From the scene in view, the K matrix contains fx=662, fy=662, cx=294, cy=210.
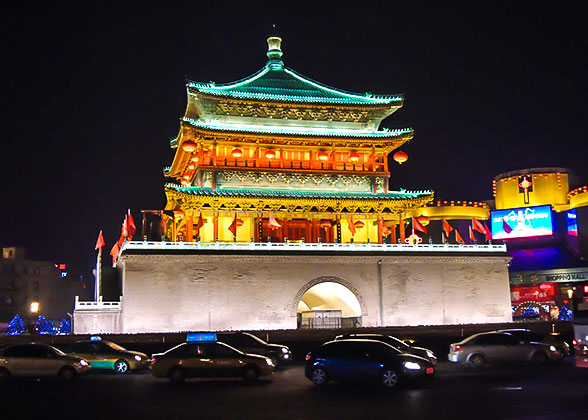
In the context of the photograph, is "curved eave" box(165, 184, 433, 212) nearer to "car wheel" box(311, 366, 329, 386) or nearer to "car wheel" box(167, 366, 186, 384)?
"car wheel" box(167, 366, 186, 384)

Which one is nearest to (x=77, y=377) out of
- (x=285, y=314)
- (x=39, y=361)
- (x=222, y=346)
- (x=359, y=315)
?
(x=39, y=361)

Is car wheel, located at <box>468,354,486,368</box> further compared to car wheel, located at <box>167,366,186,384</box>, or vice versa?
car wheel, located at <box>468,354,486,368</box>

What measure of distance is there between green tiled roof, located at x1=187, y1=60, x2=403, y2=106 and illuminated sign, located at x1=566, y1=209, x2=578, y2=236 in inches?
892

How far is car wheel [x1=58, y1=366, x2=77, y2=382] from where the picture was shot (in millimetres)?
17219


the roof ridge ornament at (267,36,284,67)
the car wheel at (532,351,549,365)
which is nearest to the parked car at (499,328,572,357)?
the car wheel at (532,351,549,365)

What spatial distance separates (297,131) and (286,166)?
2023mm

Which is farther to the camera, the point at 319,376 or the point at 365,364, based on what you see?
the point at 319,376

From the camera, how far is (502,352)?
19406mm

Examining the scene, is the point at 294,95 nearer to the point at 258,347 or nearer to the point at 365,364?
the point at 258,347

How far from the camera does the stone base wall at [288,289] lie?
101 ft

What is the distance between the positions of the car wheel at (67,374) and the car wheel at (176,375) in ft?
9.42

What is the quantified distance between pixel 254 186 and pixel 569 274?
2793cm

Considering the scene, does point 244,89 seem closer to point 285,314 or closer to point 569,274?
point 285,314

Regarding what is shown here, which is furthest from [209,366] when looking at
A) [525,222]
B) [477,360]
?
[525,222]
